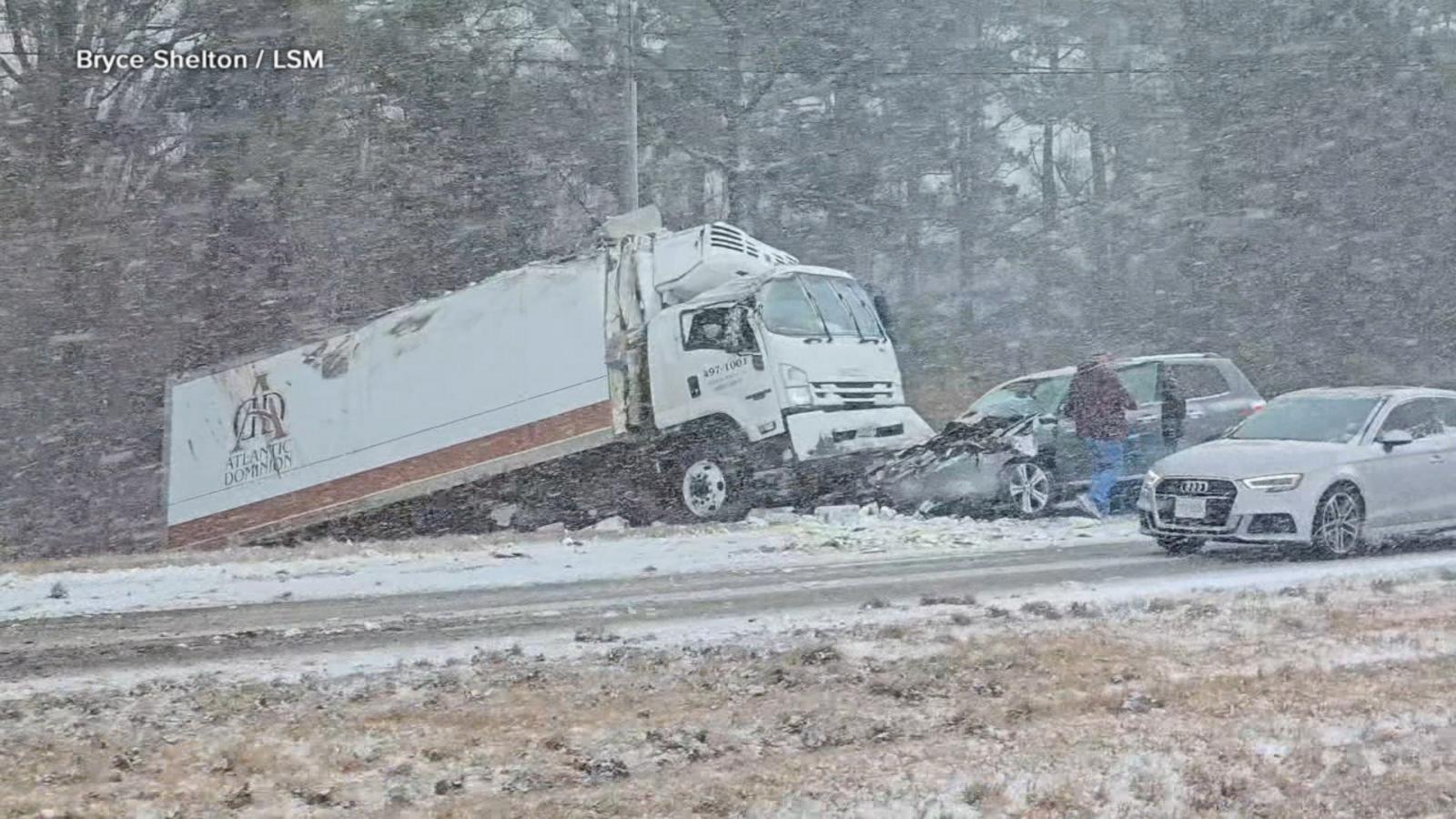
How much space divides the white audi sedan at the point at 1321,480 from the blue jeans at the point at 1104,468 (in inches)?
108

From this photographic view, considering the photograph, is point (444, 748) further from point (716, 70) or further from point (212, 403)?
point (716, 70)

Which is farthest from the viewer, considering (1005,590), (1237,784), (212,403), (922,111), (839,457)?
(922,111)

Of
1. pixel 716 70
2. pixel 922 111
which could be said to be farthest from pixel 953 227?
pixel 716 70

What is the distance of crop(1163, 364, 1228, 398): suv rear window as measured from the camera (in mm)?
16266

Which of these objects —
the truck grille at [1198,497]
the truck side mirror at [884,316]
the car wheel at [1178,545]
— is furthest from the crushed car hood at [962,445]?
the truck grille at [1198,497]

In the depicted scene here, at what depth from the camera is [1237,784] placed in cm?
499

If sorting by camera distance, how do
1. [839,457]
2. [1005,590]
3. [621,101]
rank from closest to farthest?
1. [1005,590]
2. [839,457]
3. [621,101]

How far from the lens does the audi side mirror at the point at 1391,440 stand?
12047mm

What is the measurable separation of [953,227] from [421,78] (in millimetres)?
10482

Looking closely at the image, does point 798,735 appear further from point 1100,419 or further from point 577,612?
point 1100,419

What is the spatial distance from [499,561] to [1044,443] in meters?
5.77

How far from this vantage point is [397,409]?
17844 millimetres

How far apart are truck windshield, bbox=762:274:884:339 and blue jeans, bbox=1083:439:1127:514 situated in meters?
3.11

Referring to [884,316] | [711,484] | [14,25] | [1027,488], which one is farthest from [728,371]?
[14,25]
